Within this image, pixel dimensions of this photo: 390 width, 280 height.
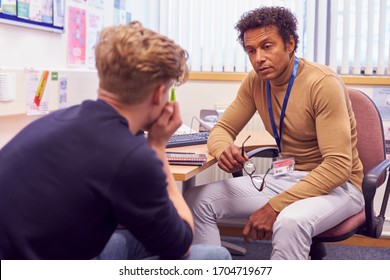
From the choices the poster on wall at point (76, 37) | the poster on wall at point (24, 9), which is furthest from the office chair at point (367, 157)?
the poster on wall at point (24, 9)

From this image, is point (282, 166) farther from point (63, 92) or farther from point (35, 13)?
point (35, 13)

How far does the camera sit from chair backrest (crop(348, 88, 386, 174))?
1.89m

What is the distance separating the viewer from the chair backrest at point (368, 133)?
189 cm

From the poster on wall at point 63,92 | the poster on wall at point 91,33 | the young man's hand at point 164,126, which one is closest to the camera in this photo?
the young man's hand at point 164,126

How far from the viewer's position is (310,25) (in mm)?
2674

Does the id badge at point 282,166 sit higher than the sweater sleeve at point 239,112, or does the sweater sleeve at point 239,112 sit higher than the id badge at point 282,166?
the sweater sleeve at point 239,112

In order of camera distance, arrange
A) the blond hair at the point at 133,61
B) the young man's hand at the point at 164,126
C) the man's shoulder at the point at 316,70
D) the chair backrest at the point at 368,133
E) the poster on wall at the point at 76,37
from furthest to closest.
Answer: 1. the poster on wall at the point at 76,37
2. the chair backrest at the point at 368,133
3. the man's shoulder at the point at 316,70
4. the young man's hand at the point at 164,126
5. the blond hair at the point at 133,61

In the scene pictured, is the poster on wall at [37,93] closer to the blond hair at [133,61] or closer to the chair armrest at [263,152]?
the chair armrest at [263,152]

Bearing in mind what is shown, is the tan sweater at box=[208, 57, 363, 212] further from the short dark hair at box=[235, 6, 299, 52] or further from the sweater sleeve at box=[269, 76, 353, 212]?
the short dark hair at box=[235, 6, 299, 52]

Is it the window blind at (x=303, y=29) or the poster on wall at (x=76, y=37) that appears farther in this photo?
the window blind at (x=303, y=29)

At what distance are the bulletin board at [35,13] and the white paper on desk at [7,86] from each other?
7.4 inches

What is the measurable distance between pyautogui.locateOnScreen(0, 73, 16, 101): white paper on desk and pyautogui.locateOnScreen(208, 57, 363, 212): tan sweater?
0.74m

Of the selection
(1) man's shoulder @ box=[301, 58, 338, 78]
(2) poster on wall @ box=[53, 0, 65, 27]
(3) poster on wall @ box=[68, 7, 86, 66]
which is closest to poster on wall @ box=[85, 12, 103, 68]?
(3) poster on wall @ box=[68, 7, 86, 66]

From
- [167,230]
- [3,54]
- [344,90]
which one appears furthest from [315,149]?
[3,54]
